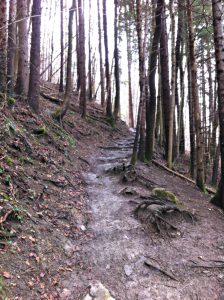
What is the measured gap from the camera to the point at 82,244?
534 cm

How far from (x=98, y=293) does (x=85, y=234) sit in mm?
1568

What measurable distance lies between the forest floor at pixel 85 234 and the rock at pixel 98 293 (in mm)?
74

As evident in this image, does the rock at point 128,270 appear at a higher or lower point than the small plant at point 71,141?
lower

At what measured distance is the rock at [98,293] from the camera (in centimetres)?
414

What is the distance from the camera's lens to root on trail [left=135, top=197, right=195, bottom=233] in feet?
19.5

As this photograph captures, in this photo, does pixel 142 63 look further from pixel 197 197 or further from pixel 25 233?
pixel 25 233

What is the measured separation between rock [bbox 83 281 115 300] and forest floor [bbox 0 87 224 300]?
2.9 inches

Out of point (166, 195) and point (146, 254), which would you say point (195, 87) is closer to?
point (166, 195)

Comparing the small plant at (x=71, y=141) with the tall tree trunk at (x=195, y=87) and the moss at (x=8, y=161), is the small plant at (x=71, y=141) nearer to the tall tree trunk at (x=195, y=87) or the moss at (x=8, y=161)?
the tall tree trunk at (x=195, y=87)

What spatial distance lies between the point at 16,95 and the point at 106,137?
6202 mm

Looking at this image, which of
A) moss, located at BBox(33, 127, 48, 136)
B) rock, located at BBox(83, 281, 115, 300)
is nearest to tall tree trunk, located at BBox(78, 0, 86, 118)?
moss, located at BBox(33, 127, 48, 136)

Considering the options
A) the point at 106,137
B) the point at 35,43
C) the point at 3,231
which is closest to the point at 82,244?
the point at 3,231

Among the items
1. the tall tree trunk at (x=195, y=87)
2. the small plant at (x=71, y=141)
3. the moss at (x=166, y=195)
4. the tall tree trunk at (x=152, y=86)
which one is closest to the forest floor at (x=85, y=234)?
the moss at (x=166, y=195)

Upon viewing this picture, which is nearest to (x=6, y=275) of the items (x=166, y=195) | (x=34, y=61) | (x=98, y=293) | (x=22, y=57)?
(x=98, y=293)
